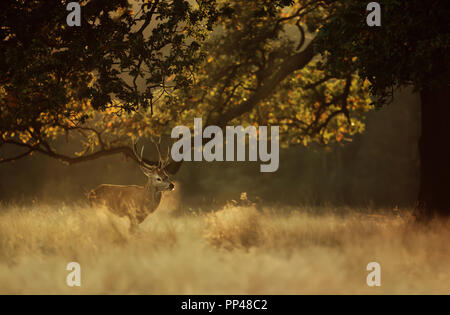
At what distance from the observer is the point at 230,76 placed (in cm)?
1575

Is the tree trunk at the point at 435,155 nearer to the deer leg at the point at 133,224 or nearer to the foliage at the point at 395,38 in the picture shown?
the foliage at the point at 395,38

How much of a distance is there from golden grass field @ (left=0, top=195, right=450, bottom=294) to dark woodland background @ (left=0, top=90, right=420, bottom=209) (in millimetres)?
23275

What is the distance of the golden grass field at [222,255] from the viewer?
8242mm

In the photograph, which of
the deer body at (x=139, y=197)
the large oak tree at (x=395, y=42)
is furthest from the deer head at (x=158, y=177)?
the large oak tree at (x=395, y=42)

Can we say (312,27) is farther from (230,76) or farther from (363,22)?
(363,22)

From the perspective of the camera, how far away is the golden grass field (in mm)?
8242

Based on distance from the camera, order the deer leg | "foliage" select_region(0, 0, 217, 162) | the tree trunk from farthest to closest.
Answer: the tree trunk, the deer leg, "foliage" select_region(0, 0, 217, 162)

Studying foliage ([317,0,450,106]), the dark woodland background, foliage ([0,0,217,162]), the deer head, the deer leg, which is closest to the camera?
foliage ([317,0,450,106])

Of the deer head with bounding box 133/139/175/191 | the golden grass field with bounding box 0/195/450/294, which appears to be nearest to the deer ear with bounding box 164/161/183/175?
the deer head with bounding box 133/139/175/191

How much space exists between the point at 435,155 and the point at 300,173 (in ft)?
89.3

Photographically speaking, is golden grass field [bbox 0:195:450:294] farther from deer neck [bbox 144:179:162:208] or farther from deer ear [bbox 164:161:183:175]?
deer ear [bbox 164:161:183:175]

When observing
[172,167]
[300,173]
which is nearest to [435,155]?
[172,167]

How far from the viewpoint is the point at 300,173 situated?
129 feet

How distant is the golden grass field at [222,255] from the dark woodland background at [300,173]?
23275 mm
